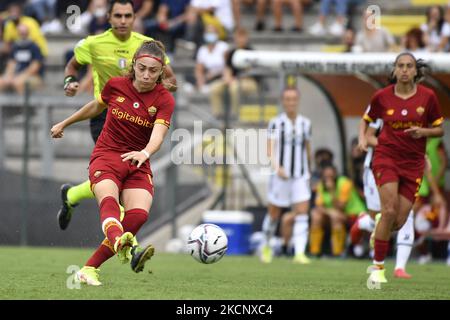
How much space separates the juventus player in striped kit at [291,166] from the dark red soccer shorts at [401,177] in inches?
186

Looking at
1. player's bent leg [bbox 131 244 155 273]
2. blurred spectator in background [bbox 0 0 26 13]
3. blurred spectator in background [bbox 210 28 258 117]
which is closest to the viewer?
player's bent leg [bbox 131 244 155 273]

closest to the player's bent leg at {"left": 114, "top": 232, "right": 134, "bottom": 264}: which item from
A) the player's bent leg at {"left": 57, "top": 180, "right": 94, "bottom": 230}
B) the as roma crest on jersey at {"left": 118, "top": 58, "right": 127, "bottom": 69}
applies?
the player's bent leg at {"left": 57, "top": 180, "right": 94, "bottom": 230}

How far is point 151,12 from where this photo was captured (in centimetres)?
2442

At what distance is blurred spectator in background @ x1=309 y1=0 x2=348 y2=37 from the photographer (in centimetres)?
2400

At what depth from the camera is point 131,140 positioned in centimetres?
1064

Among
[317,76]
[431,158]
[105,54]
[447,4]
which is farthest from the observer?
[447,4]

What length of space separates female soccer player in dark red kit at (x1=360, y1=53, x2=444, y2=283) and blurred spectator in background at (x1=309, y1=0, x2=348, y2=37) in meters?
11.3

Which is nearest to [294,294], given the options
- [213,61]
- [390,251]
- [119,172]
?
[119,172]

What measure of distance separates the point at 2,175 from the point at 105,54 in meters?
7.84

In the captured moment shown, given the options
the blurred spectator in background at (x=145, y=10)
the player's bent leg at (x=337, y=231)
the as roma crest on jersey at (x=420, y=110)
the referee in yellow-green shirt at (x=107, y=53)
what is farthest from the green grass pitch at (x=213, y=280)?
the blurred spectator in background at (x=145, y=10)

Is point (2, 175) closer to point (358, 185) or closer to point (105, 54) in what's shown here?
point (358, 185)

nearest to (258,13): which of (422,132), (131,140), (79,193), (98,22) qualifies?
(98,22)

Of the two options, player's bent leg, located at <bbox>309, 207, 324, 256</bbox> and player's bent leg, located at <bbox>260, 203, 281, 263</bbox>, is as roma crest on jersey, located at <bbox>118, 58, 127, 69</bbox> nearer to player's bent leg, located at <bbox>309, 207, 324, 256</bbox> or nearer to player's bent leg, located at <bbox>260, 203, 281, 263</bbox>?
player's bent leg, located at <bbox>260, 203, 281, 263</bbox>

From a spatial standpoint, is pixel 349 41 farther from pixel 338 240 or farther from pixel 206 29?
pixel 338 240
